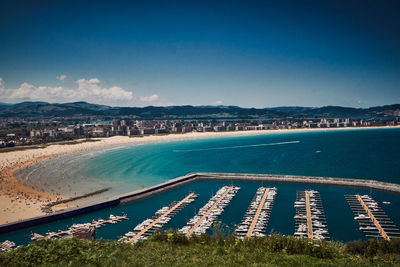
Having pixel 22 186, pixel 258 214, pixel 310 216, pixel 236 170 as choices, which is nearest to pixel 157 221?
pixel 258 214

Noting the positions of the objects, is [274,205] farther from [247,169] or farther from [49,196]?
[49,196]

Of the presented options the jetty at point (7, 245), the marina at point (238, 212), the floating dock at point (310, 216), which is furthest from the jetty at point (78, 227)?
the floating dock at point (310, 216)

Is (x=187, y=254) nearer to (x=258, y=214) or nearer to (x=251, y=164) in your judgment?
(x=258, y=214)

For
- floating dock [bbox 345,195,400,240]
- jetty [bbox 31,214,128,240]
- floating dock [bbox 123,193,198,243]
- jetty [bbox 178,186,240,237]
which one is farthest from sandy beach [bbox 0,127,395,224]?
floating dock [bbox 345,195,400,240]

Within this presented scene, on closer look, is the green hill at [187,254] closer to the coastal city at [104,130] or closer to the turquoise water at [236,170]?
the turquoise water at [236,170]

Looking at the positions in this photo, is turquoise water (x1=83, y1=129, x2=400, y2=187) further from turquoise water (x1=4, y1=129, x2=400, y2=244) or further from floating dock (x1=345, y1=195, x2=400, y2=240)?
floating dock (x1=345, y1=195, x2=400, y2=240)

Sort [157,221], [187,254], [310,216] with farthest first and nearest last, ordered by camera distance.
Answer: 1. [157,221]
2. [310,216]
3. [187,254]
